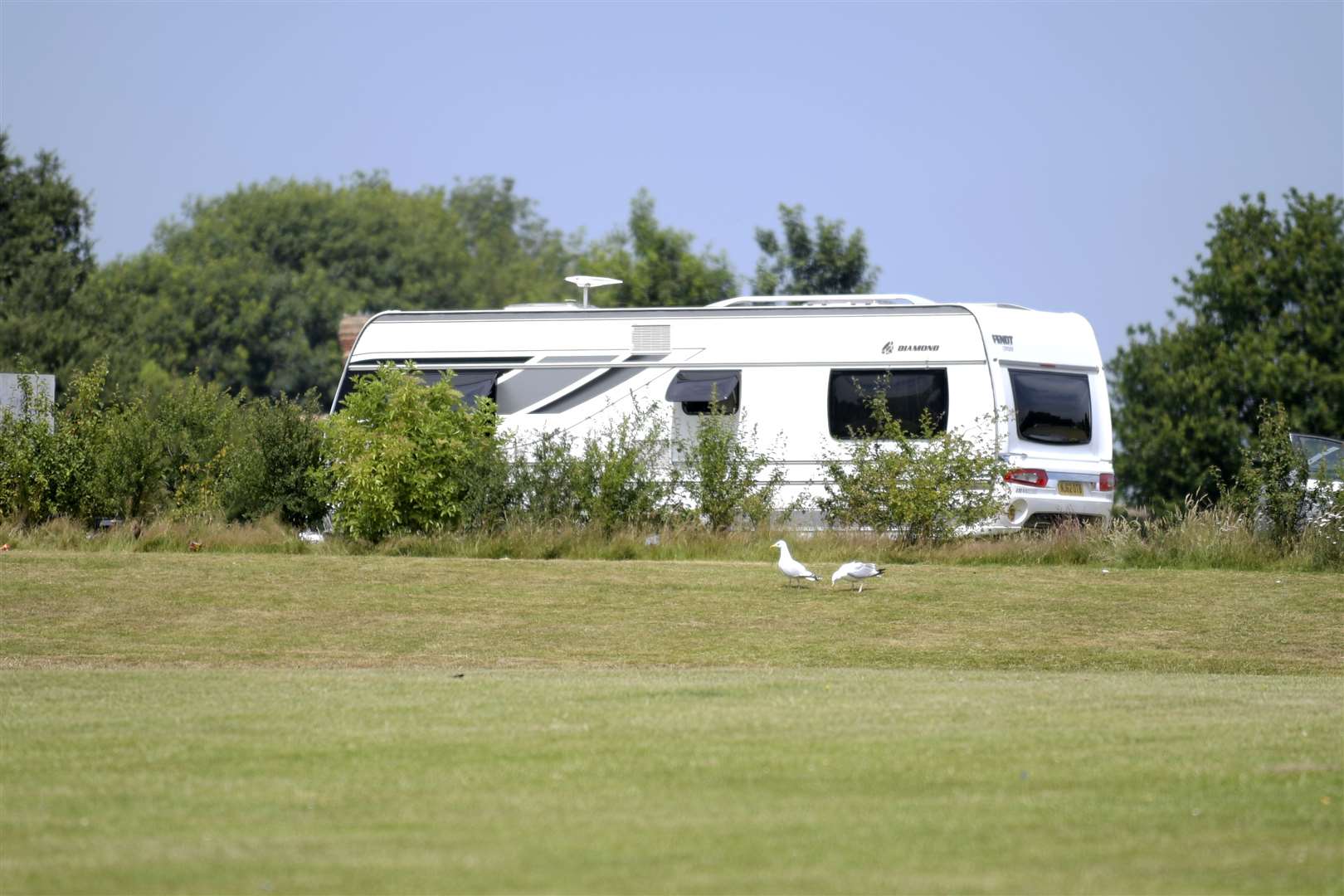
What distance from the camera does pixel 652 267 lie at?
44656 mm

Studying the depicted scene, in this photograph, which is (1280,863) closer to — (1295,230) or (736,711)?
(736,711)

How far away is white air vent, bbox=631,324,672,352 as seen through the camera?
2061 cm

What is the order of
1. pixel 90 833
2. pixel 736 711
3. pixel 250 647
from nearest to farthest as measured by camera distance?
pixel 90 833 < pixel 736 711 < pixel 250 647

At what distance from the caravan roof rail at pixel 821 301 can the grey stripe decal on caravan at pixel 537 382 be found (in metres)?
1.90

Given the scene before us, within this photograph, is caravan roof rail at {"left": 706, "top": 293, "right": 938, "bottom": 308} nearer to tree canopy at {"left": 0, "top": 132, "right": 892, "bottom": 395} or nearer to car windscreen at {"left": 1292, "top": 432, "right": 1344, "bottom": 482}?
car windscreen at {"left": 1292, "top": 432, "right": 1344, "bottom": 482}

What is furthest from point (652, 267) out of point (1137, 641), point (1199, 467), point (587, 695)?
point (587, 695)

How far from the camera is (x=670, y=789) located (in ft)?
24.2

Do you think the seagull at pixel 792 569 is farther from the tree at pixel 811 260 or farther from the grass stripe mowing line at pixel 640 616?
the tree at pixel 811 260

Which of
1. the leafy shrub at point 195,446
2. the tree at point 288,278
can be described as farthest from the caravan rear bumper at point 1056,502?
the tree at point 288,278

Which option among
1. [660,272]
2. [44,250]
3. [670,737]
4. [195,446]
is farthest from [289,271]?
[670,737]

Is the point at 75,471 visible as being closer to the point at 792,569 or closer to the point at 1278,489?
the point at 792,569

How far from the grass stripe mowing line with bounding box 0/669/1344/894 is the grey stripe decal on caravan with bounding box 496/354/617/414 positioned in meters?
10.3

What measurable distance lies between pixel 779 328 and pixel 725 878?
14.6 metres

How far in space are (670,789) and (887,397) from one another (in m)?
12.8
